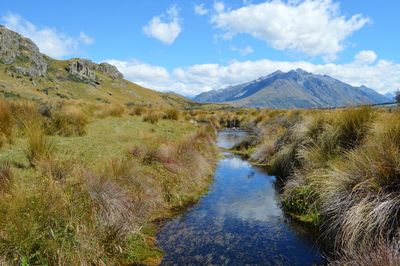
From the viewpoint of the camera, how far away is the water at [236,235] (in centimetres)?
796

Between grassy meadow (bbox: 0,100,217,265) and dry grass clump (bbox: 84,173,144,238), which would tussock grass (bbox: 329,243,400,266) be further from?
dry grass clump (bbox: 84,173,144,238)

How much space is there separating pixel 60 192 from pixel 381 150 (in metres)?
6.34

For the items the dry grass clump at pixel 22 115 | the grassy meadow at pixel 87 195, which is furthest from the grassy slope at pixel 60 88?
the grassy meadow at pixel 87 195

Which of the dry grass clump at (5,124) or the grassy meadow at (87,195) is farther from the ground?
the dry grass clump at (5,124)

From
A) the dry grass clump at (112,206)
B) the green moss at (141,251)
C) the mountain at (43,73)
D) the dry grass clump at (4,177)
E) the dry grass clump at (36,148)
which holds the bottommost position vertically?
the green moss at (141,251)

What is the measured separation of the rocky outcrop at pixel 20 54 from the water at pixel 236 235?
4447 inches

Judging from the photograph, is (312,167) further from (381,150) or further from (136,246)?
(136,246)

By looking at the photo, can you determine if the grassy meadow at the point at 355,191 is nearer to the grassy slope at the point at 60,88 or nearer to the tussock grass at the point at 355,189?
the tussock grass at the point at 355,189

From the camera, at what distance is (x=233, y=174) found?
17.0 m

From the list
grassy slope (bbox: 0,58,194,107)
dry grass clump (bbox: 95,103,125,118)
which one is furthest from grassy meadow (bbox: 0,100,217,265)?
grassy slope (bbox: 0,58,194,107)

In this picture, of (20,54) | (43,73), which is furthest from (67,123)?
(20,54)

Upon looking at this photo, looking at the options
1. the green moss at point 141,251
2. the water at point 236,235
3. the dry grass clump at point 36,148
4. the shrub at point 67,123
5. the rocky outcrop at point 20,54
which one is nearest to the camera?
the green moss at point 141,251

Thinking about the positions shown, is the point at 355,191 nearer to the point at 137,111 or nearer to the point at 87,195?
the point at 87,195

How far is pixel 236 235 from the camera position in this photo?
9.32 meters
